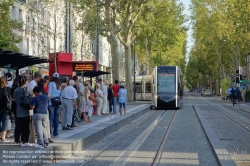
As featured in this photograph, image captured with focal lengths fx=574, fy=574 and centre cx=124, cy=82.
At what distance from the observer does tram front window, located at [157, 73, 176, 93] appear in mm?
40156

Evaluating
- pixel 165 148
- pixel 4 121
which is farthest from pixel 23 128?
pixel 165 148

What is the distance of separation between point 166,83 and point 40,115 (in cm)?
2735

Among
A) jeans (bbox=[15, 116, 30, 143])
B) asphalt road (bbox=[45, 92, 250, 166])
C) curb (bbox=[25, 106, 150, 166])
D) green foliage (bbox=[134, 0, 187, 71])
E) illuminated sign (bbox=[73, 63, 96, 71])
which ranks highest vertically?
green foliage (bbox=[134, 0, 187, 71])

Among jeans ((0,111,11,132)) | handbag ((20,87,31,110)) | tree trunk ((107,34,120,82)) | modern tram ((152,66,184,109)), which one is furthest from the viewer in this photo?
tree trunk ((107,34,120,82))

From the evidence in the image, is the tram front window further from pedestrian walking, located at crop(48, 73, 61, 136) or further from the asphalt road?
pedestrian walking, located at crop(48, 73, 61, 136)

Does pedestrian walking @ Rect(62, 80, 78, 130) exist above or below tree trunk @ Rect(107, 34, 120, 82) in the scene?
below

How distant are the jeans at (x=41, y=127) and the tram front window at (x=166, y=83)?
26920 millimetres

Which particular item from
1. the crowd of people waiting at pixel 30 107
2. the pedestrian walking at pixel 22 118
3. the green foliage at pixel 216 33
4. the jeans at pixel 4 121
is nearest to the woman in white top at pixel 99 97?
the crowd of people waiting at pixel 30 107

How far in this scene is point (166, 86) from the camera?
133 ft

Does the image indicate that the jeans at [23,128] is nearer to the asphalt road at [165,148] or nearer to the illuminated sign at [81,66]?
the asphalt road at [165,148]

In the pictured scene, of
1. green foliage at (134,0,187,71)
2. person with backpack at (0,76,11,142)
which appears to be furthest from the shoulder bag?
green foliage at (134,0,187,71)

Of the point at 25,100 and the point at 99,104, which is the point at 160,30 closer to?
the point at 99,104

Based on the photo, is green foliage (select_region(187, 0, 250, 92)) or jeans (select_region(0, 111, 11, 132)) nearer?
jeans (select_region(0, 111, 11, 132))

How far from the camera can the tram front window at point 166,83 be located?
1581 inches
